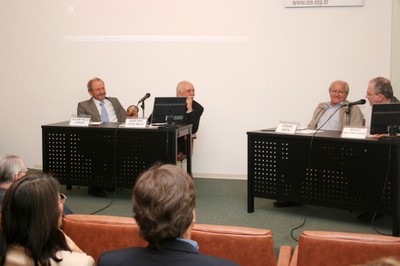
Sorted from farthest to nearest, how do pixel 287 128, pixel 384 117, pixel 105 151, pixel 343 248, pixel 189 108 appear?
1. pixel 189 108
2. pixel 105 151
3. pixel 287 128
4. pixel 384 117
5. pixel 343 248

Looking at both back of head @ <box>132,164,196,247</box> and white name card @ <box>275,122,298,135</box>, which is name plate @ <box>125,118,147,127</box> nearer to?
white name card @ <box>275,122,298,135</box>

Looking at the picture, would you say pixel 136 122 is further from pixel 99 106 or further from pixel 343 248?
pixel 343 248

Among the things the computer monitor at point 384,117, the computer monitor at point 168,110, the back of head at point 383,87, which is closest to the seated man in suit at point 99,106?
the computer monitor at point 168,110

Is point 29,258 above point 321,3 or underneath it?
underneath

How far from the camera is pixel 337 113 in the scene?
15.5 feet

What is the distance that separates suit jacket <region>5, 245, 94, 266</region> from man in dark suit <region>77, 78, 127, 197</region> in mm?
3817

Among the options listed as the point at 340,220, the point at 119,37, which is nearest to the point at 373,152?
the point at 340,220

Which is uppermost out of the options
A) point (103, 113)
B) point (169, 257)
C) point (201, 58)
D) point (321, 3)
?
point (321, 3)

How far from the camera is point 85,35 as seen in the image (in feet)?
19.9

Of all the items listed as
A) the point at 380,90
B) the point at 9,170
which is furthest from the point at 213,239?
the point at 380,90

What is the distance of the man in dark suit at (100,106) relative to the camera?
17.3ft

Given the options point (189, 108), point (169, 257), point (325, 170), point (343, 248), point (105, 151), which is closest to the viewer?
point (169, 257)

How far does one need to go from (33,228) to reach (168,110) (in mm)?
3149

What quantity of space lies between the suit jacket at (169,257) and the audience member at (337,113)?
3409mm
